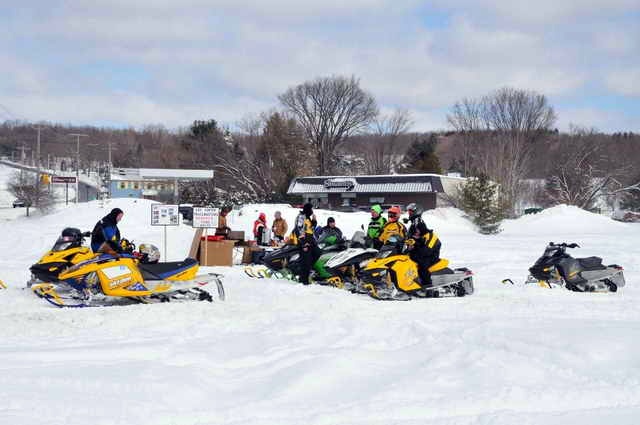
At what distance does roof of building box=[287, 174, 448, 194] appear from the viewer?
4950cm

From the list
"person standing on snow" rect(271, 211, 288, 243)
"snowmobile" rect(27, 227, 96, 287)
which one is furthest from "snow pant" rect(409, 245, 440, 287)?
"person standing on snow" rect(271, 211, 288, 243)

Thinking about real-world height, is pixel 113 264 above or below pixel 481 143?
below

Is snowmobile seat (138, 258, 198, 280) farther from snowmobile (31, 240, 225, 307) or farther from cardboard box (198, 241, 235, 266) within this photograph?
cardboard box (198, 241, 235, 266)

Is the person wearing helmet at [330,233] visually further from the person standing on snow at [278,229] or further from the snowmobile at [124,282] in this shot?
the person standing on snow at [278,229]

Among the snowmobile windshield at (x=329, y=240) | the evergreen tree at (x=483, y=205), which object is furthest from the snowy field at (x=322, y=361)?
the evergreen tree at (x=483, y=205)

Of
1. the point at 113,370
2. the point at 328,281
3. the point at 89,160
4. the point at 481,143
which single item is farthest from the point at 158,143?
the point at 113,370

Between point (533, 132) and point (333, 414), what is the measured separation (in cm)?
5852

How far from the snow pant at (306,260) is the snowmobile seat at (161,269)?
289 centimetres

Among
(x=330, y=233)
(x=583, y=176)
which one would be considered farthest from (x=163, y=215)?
(x=583, y=176)

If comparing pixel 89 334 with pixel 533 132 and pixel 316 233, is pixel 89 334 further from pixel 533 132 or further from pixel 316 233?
pixel 533 132

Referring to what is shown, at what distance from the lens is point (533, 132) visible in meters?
59.4

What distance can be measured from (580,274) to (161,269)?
7.51 meters

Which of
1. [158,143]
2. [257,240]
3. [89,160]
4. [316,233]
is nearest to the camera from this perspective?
[316,233]

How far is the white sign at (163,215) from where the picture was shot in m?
16.4
